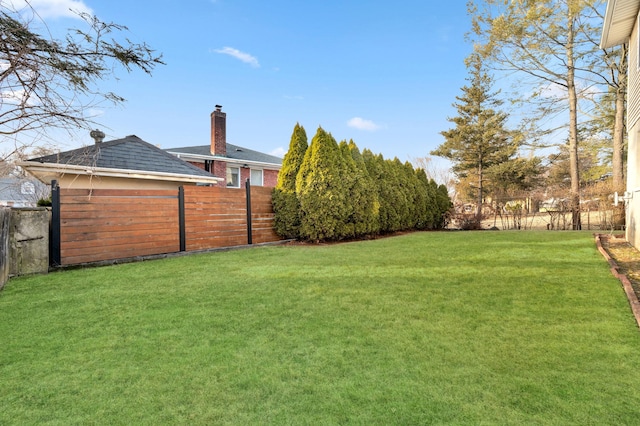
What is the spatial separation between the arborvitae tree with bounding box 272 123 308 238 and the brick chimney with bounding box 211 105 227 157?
959cm

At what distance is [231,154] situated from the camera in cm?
1934

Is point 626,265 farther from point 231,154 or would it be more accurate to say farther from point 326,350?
point 231,154

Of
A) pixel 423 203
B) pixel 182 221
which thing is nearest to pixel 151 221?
pixel 182 221

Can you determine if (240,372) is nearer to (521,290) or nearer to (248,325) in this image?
(248,325)

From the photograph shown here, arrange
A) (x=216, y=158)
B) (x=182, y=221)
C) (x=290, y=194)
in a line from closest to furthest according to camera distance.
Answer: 1. (x=182, y=221)
2. (x=290, y=194)
3. (x=216, y=158)

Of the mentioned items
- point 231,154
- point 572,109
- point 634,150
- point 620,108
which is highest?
point 572,109

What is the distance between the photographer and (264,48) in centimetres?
1297

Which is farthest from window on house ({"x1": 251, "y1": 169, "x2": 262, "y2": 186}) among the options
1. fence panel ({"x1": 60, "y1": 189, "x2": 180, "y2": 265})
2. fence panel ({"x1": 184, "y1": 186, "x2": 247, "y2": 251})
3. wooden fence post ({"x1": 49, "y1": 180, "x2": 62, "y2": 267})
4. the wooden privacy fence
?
wooden fence post ({"x1": 49, "y1": 180, "x2": 62, "y2": 267})

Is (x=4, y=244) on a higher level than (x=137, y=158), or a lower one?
lower

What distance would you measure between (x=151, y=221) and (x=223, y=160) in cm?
1167

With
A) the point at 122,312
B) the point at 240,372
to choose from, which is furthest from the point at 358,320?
the point at 122,312

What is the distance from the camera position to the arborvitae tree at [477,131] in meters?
25.6

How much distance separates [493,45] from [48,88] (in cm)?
1777

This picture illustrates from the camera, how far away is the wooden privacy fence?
240 inches
